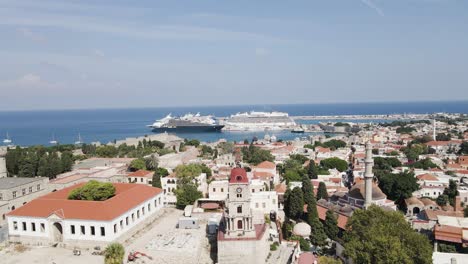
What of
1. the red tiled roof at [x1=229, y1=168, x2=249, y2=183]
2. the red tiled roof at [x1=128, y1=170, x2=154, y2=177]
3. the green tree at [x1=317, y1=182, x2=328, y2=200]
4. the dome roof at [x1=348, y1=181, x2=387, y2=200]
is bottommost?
the green tree at [x1=317, y1=182, x2=328, y2=200]

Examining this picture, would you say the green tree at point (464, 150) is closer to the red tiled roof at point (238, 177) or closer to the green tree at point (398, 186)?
the green tree at point (398, 186)

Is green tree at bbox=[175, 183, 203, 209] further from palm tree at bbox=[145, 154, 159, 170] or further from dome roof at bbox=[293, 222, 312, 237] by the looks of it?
palm tree at bbox=[145, 154, 159, 170]

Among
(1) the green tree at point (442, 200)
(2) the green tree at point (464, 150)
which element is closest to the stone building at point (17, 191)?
(1) the green tree at point (442, 200)

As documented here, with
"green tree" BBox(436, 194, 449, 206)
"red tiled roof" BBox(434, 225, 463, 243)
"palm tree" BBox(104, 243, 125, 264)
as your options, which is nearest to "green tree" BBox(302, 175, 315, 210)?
"red tiled roof" BBox(434, 225, 463, 243)

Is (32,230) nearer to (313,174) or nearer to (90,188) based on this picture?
(90,188)

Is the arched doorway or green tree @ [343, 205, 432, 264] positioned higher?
green tree @ [343, 205, 432, 264]

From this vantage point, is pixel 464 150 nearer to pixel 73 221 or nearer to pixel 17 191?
pixel 73 221

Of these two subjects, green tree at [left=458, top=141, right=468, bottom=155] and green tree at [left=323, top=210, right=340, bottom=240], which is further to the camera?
green tree at [left=458, top=141, right=468, bottom=155]

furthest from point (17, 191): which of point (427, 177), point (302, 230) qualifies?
point (427, 177)
